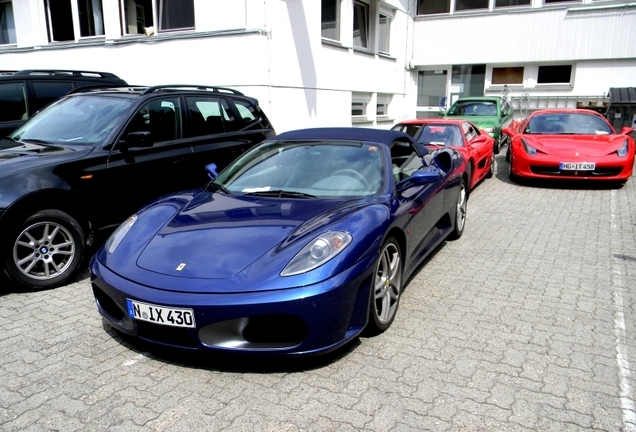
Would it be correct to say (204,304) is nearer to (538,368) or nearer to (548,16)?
(538,368)

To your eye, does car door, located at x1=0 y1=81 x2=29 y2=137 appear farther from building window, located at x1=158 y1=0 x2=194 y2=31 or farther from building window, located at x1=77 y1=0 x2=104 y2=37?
building window, located at x1=77 y1=0 x2=104 y2=37

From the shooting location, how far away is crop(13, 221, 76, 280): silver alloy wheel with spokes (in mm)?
4035

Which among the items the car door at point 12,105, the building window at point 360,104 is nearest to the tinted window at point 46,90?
the car door at point 12,105

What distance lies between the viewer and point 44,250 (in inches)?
164

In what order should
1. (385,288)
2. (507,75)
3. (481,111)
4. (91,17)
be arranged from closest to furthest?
(385,288) → (91,17) → (481,111) → (507,75)

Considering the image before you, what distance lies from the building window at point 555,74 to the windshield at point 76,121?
16.1 metres

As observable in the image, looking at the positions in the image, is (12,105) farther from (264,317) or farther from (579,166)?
(579,166)

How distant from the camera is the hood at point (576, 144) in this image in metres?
8.52

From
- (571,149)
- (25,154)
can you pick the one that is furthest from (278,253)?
(571,149)

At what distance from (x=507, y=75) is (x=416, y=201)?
1577 centimetres

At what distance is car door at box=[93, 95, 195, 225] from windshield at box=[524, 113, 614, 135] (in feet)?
23.5

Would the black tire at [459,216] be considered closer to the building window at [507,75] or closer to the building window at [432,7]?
the building window at [507,75]

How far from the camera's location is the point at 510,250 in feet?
17.5

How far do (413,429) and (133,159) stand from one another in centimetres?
378
